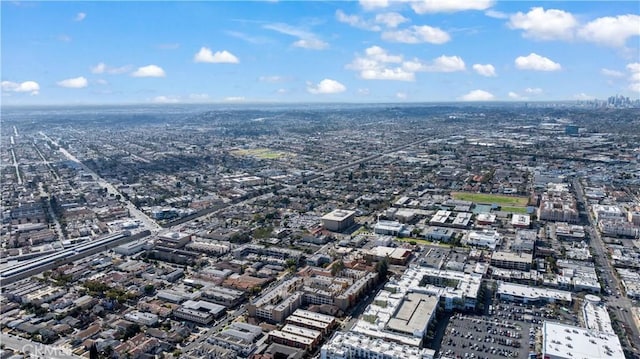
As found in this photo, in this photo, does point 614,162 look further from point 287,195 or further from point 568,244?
point 287,195

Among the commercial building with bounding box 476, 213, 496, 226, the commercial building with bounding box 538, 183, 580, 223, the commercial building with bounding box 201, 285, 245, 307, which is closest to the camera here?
the commercial building with bounding box 201, 285, 245, 307

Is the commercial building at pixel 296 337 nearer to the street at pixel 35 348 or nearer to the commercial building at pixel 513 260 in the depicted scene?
the street at pixel 35 348

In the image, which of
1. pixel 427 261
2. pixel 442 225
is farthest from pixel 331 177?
pixel 427 261

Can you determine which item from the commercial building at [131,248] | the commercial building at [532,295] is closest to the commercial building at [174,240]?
the commercial building at [131,248]

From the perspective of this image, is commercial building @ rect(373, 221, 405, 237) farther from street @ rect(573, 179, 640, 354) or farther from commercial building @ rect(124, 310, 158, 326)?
commercial building @ rect(124, 310, 158, 326)

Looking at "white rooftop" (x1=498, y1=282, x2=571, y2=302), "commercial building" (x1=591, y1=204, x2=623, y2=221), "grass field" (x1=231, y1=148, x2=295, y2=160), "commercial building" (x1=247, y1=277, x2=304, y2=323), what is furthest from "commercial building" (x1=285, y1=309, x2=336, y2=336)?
"grass field" (x1=231, y1=148, x2=295, y2=160)
